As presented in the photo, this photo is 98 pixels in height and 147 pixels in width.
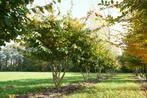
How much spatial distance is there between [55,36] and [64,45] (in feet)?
4.74

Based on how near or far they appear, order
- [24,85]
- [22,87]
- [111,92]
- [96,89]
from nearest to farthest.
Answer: [111,92] < [96,89] < [22,87] < [24,85]

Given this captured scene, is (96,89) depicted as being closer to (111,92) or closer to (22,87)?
(111,92)

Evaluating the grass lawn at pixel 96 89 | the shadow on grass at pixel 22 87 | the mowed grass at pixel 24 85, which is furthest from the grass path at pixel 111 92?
the mowed grass at pixel 24 85

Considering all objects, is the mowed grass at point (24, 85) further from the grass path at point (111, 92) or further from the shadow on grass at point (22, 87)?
the grass path at point (111, 92)

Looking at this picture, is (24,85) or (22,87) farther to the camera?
(24,85)

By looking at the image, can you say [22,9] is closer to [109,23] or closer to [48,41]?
[109,23]

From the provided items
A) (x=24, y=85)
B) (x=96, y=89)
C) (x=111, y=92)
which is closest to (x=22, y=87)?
(x=24, y=85)

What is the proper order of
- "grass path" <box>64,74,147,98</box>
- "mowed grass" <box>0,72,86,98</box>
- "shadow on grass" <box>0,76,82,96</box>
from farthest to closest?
"mowed grass" <box>0,72,86,98</box>
"shadow on grass" <box>0,76,82,96</box>
"grass path" <box>64,74,147,98</box>

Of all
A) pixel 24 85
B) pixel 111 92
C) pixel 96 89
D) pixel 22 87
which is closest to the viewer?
pixel 111 92

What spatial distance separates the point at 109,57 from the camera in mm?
47156

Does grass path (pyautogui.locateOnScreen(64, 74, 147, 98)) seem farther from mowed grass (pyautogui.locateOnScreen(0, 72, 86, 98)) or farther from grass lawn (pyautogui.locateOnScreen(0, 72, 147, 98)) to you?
mowed grass (pyautogui.locateOnScreen(0, 72, 86, 98))

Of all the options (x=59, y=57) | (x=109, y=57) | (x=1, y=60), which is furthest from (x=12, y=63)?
(x=59, y=57)

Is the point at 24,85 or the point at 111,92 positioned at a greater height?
the point at 24,85

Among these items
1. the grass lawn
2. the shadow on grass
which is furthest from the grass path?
the shadow on grass
